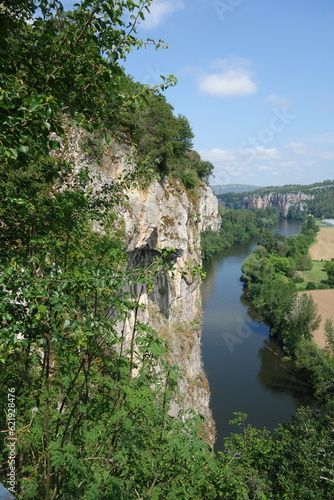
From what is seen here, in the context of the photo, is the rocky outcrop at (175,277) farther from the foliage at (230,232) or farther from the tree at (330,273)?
the foliage at (230,232)

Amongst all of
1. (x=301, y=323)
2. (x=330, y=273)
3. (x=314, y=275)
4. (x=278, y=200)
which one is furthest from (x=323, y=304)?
(x=278, y=200)

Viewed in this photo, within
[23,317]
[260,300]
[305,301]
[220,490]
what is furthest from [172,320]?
[260,300]

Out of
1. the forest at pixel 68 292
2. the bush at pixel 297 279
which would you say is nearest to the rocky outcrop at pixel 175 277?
the forest at pixel 68 292

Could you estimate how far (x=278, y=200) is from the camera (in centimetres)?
18562

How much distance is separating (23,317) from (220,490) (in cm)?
917

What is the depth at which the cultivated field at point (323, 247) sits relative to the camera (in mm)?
76562

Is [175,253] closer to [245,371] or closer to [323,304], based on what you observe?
[245,371]

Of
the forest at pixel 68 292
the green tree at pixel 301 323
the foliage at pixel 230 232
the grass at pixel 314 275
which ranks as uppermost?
the forest at pixel 68 292

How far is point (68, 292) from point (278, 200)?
198 m

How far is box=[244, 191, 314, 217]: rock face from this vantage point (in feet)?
586

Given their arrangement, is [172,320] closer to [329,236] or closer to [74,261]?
[74,261]

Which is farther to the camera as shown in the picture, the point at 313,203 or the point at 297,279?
the point at 313,203

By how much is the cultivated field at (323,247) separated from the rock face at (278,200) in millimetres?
77403

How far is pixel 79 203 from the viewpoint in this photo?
3.27 m
